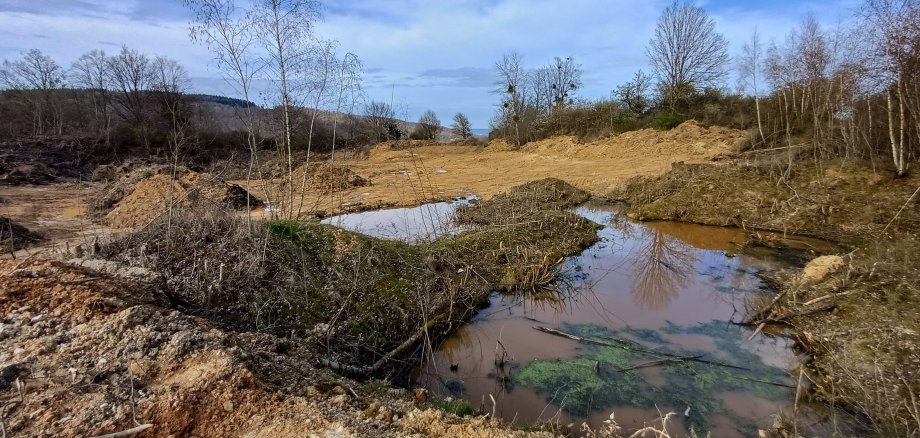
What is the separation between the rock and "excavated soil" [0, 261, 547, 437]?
5354 millimetres

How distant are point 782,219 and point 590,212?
4.43 m

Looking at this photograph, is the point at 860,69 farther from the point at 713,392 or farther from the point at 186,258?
the point at 186,258

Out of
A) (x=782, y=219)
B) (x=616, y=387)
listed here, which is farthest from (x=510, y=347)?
(x=782, y=219)

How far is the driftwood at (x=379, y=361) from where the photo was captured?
4211 millimetres

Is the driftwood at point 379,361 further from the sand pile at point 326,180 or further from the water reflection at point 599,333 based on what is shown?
the sand pile at point 326,180

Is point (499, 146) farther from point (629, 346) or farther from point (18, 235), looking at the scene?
point (629, 346)

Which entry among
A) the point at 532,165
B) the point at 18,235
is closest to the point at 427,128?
the point at 532,165

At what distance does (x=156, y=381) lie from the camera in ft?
9.97

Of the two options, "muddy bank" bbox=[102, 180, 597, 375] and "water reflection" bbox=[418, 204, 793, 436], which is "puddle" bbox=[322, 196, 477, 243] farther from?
"water reflection" bbox=[418, 204, 793, 436]

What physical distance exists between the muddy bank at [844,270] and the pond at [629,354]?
44 centimetres

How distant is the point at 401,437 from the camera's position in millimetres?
2750

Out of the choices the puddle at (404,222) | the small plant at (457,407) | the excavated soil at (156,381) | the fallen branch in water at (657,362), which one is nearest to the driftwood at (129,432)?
the excavated soil at (156,381)

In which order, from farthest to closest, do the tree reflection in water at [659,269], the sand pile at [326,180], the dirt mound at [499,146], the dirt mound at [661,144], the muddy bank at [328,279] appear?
the dirt mound at [499,146]
the dirt mound at [661,144]
the sand pile at [326,180]
the tree reflection in water at [659,269]
the muddy bank at [328,279]

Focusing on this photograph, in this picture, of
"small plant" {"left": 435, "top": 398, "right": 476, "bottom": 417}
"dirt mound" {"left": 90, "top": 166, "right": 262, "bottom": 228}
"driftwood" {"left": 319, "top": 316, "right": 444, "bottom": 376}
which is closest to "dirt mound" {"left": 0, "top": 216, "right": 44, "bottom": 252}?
"dirt mound" {"left": 90, "top": 166, "right": 262, "bottom": 228}
